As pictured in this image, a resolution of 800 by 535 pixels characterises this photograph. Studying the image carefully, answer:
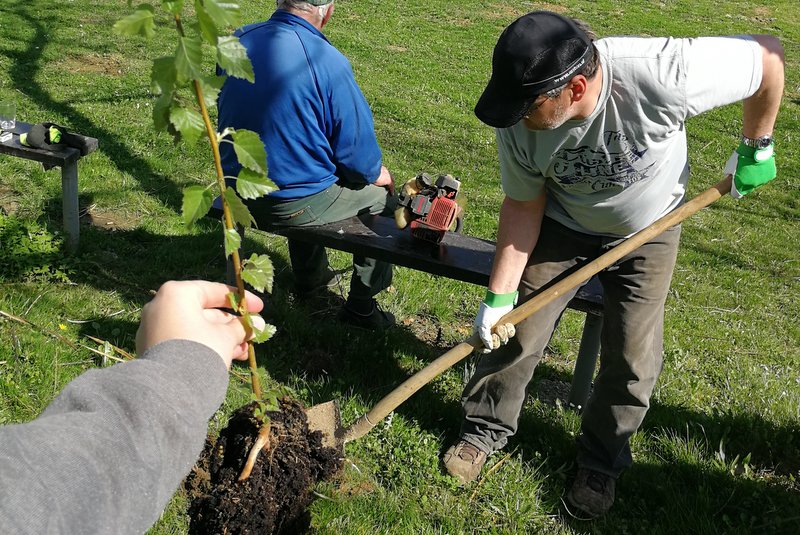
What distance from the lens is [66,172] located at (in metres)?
4.59

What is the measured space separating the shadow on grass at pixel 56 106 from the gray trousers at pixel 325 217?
64.5 inches

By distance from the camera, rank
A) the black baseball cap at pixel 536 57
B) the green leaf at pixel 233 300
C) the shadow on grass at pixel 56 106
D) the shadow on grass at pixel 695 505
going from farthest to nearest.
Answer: the shadow on grass at pixel 56 106 < the shadow on grass at pixel 695 505 < the black baseball cap at pixel 536 57 < the green leaf at pixel 233 300

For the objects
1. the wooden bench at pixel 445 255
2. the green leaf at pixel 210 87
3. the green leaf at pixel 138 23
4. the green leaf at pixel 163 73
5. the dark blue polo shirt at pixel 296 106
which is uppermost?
the green leaf at pixel 138 23

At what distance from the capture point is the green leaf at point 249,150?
1.52m

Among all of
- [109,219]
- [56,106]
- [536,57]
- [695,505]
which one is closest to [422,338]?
[695,505]

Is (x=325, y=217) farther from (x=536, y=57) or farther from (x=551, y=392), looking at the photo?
(x=536, y=57)

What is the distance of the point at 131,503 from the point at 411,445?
2.59 m

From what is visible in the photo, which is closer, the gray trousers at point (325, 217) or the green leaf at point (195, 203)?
the green leaf at point (195, 203)

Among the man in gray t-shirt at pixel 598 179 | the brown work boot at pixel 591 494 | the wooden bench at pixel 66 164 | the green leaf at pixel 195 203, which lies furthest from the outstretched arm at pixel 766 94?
the wooden bench at pixel 66 164

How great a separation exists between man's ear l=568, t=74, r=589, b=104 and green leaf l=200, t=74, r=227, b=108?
Answer: 1.50 m

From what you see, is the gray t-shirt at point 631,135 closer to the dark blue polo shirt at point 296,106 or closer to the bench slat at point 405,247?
the bench slat at point 405,247

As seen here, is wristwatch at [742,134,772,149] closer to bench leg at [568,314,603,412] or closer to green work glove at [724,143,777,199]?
green work glove at [724,143,777,199]

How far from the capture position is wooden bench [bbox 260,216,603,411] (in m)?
3.61

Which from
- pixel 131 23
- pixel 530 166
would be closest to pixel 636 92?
pixel 530 166
